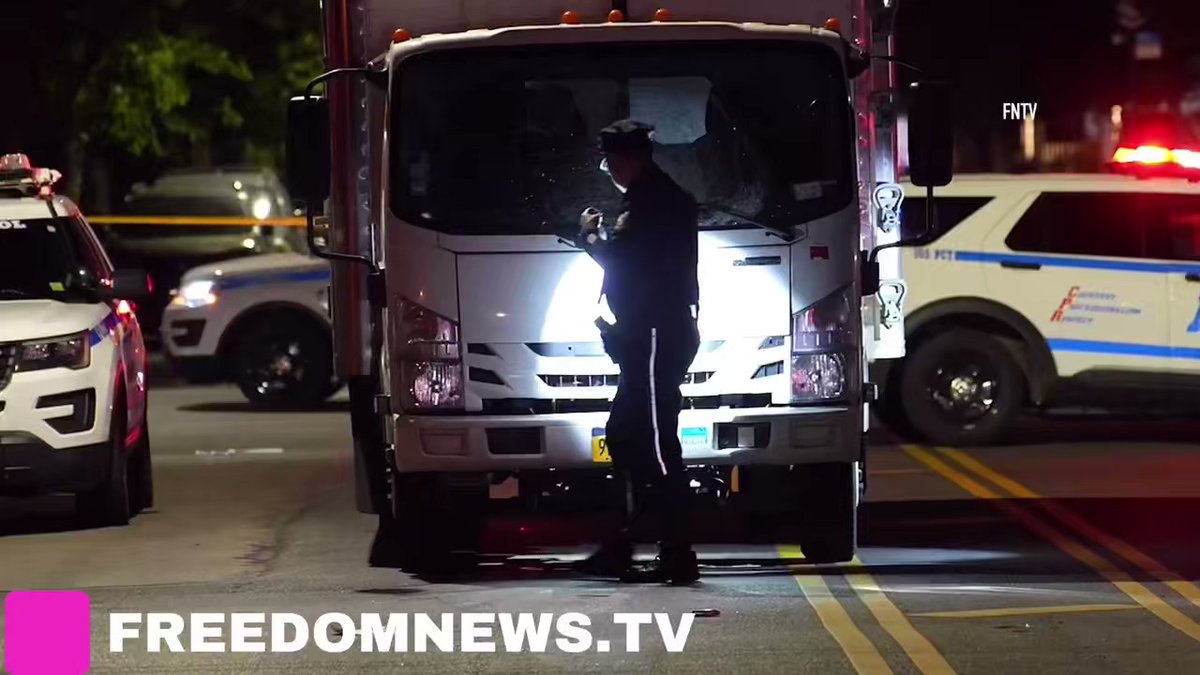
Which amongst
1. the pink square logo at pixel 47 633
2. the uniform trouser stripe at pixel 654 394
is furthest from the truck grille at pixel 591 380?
the pink square logo at pixel 47 633

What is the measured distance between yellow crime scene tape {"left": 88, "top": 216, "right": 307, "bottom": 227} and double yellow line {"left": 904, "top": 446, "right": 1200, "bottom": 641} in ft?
36.2

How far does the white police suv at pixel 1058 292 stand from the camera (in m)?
17.5

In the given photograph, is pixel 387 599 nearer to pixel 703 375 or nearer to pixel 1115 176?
pixel 703 375

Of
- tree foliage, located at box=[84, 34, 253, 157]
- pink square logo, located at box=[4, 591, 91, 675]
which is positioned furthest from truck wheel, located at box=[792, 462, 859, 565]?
tree foliage, located at box=[84, 34, 253, 157]

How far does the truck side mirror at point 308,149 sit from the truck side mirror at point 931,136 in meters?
2.46

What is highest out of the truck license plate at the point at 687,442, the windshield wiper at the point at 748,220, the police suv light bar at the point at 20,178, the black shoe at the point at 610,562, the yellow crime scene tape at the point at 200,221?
the police suv light bar at the point at 20,178

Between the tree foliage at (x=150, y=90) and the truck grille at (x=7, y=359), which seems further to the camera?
the tree foliage at (x=150, y=90)

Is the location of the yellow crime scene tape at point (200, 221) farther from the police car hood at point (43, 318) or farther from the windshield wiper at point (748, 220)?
the windshield wiper at point (748, 220)

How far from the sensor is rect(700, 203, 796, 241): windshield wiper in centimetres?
1108

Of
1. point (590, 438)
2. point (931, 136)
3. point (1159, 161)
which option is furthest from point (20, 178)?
point (1159, 161)

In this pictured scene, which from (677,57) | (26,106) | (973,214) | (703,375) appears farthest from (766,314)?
(26,106)

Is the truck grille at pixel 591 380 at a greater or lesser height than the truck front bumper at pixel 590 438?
greater

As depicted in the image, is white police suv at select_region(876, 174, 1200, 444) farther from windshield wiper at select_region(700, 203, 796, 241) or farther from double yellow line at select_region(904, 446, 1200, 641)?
windshield wiper at select_region(700, 203, 796, 241)

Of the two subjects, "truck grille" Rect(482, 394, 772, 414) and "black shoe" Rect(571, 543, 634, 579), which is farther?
"black shoe" Rect(571, 543, 634, 579)
